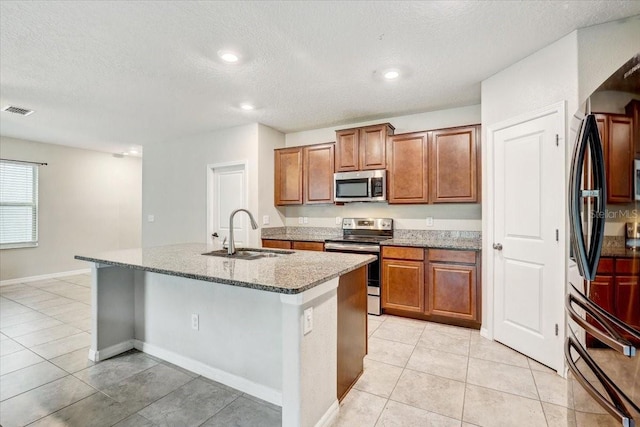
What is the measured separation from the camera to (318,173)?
445 centimetres

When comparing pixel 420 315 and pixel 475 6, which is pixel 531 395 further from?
pixel 475 6

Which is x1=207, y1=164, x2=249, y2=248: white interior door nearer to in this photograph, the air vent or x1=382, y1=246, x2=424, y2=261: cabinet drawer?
x1=382, y1=246, x2=424, y2=261: cabinet drawer

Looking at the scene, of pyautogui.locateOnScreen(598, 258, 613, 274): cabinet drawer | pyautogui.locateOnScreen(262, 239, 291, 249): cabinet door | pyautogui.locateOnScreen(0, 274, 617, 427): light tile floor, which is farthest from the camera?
pyautogui.locateOnScreen(262, 239, 291, 249): cabinet door

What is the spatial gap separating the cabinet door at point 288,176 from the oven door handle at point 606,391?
3.64 meters

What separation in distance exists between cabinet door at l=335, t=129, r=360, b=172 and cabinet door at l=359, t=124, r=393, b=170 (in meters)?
0.07

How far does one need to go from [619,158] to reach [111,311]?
3358mm

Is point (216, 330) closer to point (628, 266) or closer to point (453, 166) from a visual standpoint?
Result: point (628, 266)

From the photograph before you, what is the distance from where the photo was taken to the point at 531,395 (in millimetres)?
2064

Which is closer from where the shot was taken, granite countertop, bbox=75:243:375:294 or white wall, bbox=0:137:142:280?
granite countertop, bbox=75:243:375:294

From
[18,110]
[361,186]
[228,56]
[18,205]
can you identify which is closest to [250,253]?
[228,56]

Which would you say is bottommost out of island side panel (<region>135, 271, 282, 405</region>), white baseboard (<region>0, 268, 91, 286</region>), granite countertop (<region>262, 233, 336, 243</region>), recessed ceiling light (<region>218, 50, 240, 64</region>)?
white baseboard (<region>0, 268, 91, 286</region>)

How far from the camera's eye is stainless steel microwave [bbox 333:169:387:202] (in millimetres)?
3918

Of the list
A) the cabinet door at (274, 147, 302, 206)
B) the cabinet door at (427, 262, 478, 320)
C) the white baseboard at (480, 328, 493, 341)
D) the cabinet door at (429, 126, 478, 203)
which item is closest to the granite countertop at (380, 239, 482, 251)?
the cabinet door at (427, 262, 478, 320)

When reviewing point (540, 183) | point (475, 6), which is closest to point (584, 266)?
point (540, 183)
